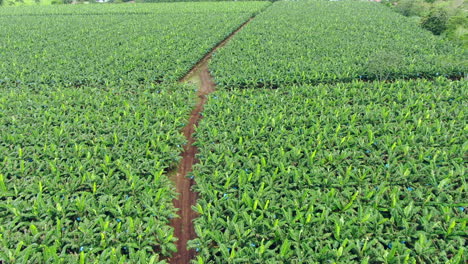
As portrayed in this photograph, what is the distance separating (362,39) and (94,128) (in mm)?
22734

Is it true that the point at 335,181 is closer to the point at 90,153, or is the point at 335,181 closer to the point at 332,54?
the point at 90,153

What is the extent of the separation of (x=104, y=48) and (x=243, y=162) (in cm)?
1993

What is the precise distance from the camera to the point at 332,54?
19.9 metres

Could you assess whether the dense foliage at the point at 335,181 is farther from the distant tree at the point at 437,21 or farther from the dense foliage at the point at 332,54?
the distant tree at the point at 437,21

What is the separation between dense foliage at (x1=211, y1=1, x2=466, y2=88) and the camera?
16.4 meters

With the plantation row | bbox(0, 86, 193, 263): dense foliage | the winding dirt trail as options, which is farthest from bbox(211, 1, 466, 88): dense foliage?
bbox(0, 86, 193, 263): dense foliage

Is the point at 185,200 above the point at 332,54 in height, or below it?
below

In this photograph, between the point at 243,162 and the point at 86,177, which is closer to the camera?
the point at 86,177

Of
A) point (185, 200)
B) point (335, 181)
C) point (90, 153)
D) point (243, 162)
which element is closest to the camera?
point (335, 181)

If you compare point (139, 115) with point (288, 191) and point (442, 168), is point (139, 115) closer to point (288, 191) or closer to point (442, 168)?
point (288, 191)

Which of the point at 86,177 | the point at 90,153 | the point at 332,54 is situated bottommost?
the point at 86,177

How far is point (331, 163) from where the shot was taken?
28.1 feet

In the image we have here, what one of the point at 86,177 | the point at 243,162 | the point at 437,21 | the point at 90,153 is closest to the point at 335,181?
the point at 243,162

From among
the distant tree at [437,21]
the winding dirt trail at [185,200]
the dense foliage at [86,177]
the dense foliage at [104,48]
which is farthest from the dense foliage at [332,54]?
the dense foliage at [86,177]
